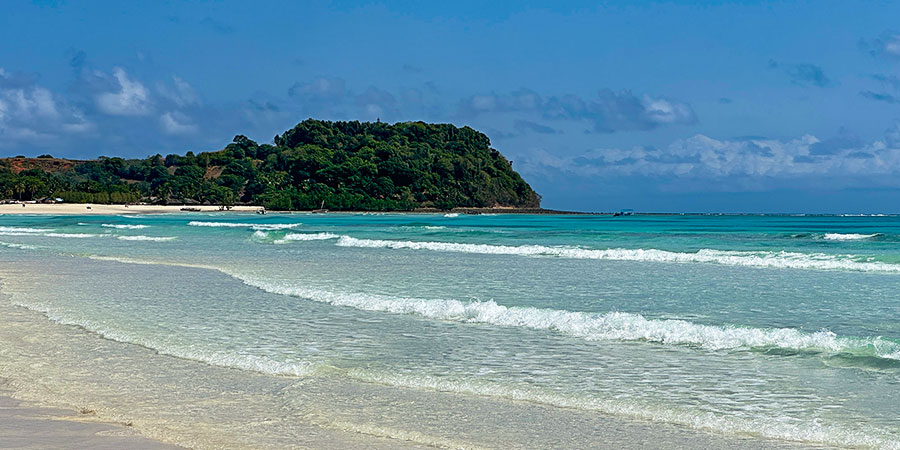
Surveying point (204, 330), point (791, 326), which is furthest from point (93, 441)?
point (791, 326)

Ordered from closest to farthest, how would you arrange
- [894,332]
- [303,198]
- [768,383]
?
[768,383] < [894,332] < [303,198]

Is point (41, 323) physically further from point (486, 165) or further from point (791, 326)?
point (486, 165)

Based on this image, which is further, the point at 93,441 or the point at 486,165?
the point at 486,165

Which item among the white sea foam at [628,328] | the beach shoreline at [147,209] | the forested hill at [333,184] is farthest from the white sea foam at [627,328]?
the forested hill at [333,184]

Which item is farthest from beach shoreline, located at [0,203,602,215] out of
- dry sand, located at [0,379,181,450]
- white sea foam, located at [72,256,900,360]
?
dry sand, located at [0,379,181,450]

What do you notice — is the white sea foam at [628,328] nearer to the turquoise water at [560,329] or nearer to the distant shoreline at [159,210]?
the turquoise water at [560,329]

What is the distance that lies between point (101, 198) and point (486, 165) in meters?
91.5

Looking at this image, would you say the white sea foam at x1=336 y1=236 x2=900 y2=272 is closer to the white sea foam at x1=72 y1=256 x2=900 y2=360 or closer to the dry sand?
the white sea foam at x1=72 y1=256 x2=900 y2=360

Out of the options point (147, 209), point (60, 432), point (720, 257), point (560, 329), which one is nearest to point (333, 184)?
point (147, 209)

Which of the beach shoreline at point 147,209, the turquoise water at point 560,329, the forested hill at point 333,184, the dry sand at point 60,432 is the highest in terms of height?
the forested hill at point 333,184

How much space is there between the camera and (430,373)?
837 centimetres

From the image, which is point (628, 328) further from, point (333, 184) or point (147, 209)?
point (333, 184)

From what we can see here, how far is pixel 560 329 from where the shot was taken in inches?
441

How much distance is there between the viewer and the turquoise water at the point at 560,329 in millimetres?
7230
